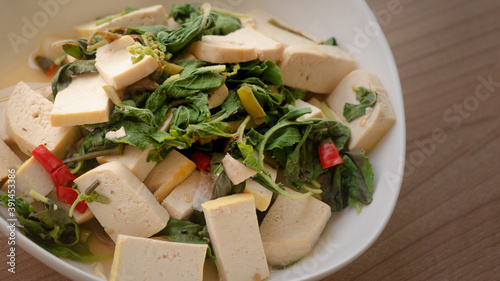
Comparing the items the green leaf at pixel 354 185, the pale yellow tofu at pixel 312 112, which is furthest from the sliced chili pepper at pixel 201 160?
the green leaf at pixel 354 185

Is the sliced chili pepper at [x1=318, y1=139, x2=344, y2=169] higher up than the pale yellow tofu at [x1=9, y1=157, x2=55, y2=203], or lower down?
lower down

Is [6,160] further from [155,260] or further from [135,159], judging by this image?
[155,260]

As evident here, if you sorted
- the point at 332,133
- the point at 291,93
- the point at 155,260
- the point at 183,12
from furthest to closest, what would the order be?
the point at 183,12
the point at 291,93
the point at 332,133
the point at 155,260

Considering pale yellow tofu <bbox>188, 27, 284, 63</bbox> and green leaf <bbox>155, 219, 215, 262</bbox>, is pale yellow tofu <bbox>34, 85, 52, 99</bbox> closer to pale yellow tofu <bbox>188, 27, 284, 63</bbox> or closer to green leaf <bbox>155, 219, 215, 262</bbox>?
pale yellow tofu <bbox>188, 27, 284, 63</bbox>

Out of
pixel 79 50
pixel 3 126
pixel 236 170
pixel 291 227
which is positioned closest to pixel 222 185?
pixel 236 170

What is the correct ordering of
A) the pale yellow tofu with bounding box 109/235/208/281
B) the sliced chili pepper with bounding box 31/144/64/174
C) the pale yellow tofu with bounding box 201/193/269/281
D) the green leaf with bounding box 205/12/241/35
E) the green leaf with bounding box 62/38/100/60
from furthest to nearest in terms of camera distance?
the green leaf with bounding box 205/12/241/35 → the green leaf with bounding box 62/38/100/60 → the sliced chili pepper with bounding box 31/144/64/174 → the pale yellow tofu with bounding box 201/193/269/281 → the pale yellow tofu with bounding box 109/235/208/281

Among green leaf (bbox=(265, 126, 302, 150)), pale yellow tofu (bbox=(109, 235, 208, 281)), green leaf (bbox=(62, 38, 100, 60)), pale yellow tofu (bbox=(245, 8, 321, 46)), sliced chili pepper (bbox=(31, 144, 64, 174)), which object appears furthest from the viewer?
pale yellow tofu (bbox=(245, 8, 321, 46))

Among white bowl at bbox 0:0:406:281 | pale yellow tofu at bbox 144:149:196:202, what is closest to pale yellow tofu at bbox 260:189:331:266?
white bowl at bbox 0:0:406:281

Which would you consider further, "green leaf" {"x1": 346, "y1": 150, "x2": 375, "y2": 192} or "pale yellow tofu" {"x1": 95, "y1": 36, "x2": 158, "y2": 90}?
"green leaf" {"x1": 346, "y1": 150, "x2": 375, "y2": 192}

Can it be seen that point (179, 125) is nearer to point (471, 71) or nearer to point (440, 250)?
point (440, 250)
